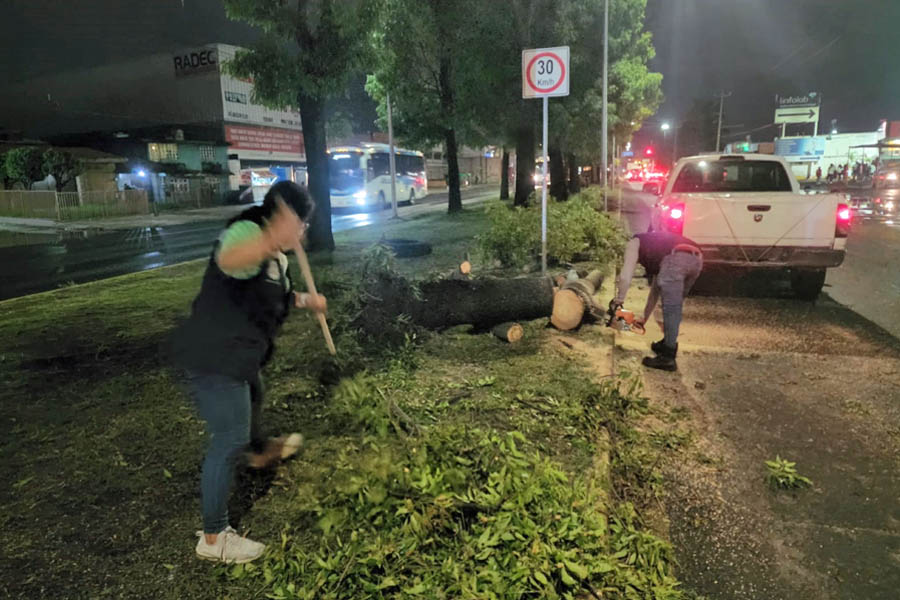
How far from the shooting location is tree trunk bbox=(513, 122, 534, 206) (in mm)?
16295

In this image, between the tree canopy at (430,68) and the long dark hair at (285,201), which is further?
the tree canopy at (430,68)

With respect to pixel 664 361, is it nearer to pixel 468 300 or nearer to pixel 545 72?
pixel 468 300

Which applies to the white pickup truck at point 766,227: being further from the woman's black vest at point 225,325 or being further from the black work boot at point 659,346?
the woman's black vest at point 225,325

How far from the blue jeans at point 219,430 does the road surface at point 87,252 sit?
8.51 meters

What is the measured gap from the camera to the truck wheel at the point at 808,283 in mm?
7887

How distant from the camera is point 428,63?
67.6 ft

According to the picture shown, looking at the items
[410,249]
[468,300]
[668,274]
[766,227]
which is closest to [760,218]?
[766,227]

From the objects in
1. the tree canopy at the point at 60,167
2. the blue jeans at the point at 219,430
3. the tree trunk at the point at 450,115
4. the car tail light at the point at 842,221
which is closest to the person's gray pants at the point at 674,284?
the car tail light at the point at 842,221

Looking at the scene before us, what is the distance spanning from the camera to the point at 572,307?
20.4ft

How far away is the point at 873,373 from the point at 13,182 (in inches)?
1282

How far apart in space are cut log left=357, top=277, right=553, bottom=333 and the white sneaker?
3031 millimetres

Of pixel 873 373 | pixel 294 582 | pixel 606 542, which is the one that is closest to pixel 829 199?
pixel 873 373

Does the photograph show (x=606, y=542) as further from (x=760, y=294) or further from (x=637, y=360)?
(x=760, y=294)

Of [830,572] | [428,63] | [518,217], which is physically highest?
[428,63]
